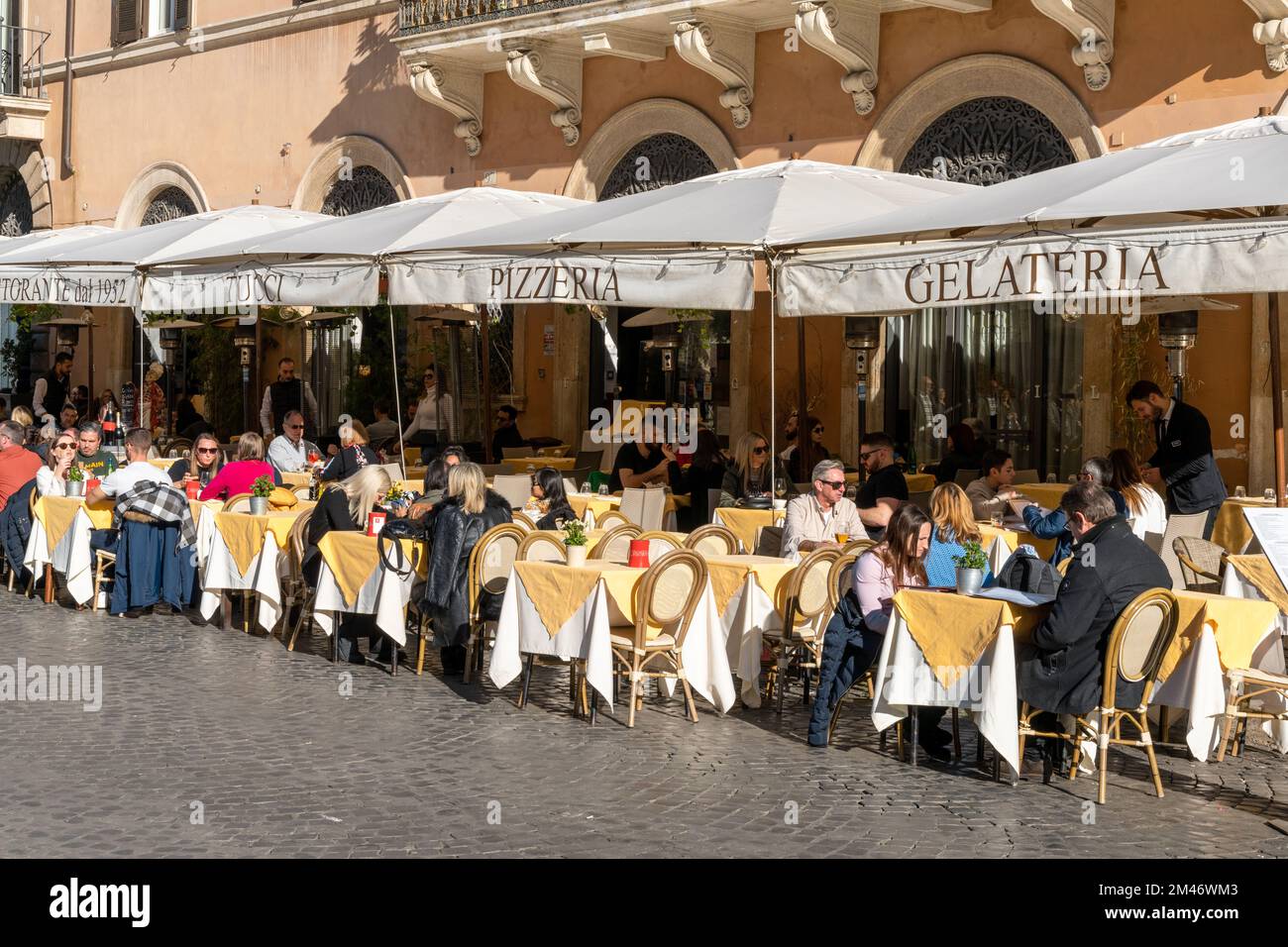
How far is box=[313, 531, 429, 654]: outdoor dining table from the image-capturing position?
34.4 ft

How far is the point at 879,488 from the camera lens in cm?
1125

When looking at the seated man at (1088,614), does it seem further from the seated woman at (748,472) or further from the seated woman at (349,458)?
the seated woman at (349,458)

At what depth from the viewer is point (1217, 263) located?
8.71 metres

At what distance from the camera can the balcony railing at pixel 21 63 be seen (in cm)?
3067

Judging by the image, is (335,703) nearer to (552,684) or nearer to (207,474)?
(552,684)

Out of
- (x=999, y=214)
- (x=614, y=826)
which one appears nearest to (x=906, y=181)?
(x=999, y=214)

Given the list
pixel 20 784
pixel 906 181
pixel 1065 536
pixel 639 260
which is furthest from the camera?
pixel 906 181

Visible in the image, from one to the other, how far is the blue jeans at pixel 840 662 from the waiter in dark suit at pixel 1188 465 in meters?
3.71

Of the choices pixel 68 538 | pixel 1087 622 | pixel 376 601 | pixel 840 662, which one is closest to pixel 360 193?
pixel 68 538

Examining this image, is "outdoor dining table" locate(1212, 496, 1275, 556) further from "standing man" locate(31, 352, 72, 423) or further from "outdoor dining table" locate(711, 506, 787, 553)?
"standing man" locate(31, 352, 72, 423)

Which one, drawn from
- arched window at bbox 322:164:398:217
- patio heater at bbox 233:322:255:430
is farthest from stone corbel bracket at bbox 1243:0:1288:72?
patio heater at bbox 233:322:255:430

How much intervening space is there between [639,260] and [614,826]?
5.24 meters

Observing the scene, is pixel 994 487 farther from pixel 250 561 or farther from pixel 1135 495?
pixel 250 561
